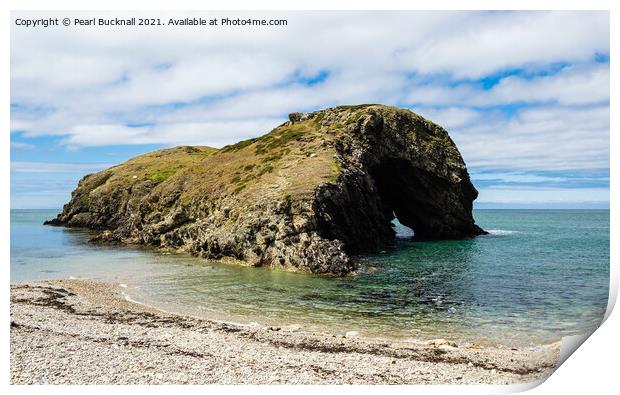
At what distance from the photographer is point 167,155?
142 meters

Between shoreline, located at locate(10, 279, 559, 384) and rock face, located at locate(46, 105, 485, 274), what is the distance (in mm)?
19645

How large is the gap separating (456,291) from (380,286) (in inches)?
232

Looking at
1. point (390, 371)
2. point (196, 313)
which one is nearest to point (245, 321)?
point (196, 313)

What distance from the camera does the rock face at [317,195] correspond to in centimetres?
4769

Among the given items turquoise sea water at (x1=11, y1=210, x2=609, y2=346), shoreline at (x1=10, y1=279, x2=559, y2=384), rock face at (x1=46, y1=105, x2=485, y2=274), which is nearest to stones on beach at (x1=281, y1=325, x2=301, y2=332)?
shoreline at (x1=10, y1=279, x2=559, y2=384)

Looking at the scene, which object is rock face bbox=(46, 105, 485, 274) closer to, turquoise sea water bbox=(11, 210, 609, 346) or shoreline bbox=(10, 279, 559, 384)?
turquoise sea water bbox=(11, 210, 609, 346)

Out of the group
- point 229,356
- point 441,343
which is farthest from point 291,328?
point 441,343

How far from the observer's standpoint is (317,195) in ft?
162

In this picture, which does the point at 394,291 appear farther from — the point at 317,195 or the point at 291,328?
the point at 317,195

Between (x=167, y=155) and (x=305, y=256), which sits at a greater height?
(x=167, y=155)

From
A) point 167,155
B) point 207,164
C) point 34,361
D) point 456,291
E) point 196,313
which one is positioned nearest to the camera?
point 34,361

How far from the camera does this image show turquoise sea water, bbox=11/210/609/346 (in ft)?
85.3

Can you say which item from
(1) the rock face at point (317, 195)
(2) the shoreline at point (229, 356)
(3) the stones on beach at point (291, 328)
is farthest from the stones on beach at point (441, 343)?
(1) the rock face at point (317, 195)

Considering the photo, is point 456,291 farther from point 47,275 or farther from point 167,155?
point 167,155
